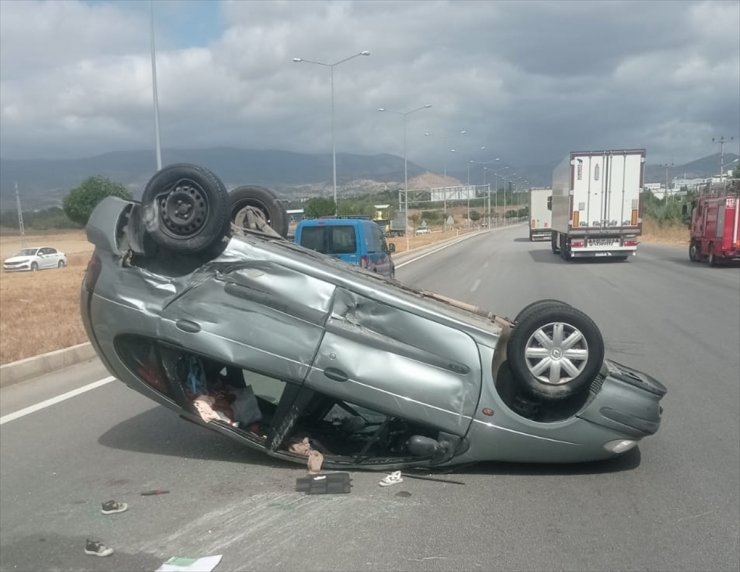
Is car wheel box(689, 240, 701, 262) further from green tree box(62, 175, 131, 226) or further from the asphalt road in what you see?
green tree box(62, 175, 131, 226)

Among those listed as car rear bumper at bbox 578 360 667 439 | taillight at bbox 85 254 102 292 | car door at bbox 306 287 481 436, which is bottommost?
car rear bumper at bbox 578 360 667 439

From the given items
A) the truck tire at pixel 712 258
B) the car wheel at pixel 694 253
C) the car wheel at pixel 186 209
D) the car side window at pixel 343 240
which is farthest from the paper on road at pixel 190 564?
the car wheel at pixel 694 253

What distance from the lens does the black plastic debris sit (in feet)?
17.0

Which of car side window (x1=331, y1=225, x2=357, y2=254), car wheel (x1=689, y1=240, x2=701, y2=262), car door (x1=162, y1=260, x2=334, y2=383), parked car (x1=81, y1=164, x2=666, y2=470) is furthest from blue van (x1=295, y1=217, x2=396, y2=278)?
car wheel (x1=689, y1=240, x2=701, y2=262)

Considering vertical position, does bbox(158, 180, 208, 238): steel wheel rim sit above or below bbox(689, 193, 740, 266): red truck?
above

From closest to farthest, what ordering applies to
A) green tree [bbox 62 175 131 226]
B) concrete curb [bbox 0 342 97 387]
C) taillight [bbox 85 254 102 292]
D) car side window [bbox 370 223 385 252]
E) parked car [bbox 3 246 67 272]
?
taillight [bbox 85 254 102 292] → concrete curb [bbox 0 342 97 387] → car side window [bbox 370 223 385 252] → parked car [bbox 3 246 67 272] → green tree [bbox 62 175 131 226]

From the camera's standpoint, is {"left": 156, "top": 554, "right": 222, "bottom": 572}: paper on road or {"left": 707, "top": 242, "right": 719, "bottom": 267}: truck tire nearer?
{"left": 156, "top": 554, "right": 222, "bottom": 572}: paper on road

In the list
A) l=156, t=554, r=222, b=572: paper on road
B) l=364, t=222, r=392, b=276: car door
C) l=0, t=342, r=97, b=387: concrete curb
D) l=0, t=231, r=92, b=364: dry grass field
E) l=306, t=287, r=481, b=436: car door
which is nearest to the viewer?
l=156, t=554, r=222, b=572: paper on road

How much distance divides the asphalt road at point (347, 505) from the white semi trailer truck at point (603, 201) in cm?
2189

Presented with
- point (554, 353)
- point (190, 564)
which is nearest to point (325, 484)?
point (190, 564)

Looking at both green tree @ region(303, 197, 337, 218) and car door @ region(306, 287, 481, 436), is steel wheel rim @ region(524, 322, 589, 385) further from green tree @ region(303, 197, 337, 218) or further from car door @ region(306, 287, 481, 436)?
green tree @ region(303, 197, 337, 218)

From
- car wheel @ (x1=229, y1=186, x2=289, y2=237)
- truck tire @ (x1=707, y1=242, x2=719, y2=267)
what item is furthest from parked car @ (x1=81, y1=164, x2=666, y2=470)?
truck tire @ (x1=707, y1=242, x2=719, y2=267)

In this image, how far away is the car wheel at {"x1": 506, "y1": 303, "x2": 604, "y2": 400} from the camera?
5191 millimetres

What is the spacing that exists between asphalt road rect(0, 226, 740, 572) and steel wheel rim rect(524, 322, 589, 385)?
76 centimetres
